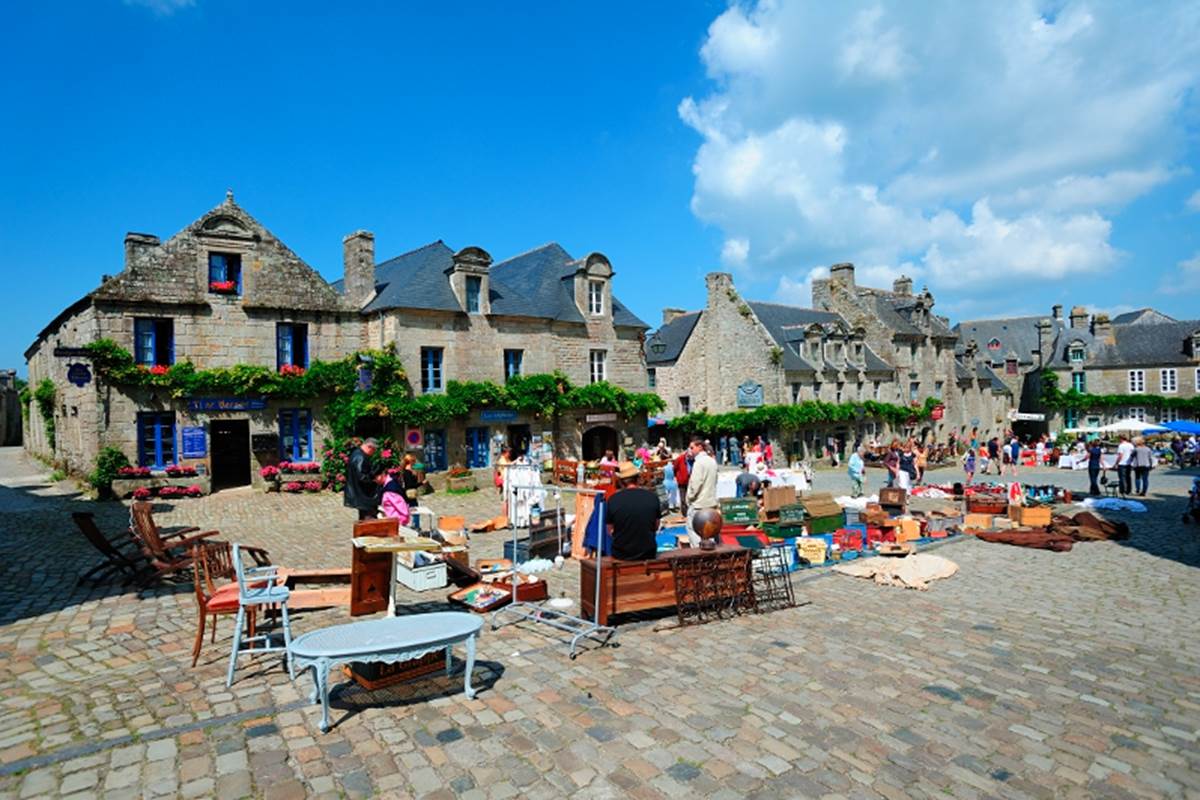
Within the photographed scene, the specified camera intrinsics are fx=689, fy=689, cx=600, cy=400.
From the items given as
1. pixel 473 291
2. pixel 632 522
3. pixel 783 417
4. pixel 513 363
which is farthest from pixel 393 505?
pixel 783 417

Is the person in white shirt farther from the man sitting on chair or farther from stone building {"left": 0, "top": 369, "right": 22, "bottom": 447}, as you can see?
stone building {"left": 0, "top": 369, "right": 22, "bottom": 447}

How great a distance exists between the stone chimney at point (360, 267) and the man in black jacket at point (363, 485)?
14.2 meters

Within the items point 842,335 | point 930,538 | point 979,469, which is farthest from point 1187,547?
point 842,335

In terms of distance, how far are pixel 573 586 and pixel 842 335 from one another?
28781 mm

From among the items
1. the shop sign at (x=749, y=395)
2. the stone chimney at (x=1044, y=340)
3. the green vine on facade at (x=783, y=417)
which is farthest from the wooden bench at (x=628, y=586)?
the stone chimney at (x=1044, y=340)

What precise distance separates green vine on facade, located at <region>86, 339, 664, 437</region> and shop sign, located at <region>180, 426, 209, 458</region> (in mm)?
954

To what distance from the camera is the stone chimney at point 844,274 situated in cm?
3778

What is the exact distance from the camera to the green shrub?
55.2 ft

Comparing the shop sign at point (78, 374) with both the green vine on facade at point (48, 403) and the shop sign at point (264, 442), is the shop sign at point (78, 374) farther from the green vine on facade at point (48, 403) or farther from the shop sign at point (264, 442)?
the green vine on facade at point (48, 403)

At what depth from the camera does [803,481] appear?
18.4 meters

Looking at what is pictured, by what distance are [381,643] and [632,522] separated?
9.75ft

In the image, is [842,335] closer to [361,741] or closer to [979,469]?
[979,469]

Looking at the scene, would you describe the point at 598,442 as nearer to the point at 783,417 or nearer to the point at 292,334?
the point at 783,417

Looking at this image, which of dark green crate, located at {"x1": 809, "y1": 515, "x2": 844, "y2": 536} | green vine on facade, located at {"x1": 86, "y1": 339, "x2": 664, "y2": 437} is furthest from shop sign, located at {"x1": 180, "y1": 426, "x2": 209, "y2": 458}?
dark green crate, located at {"x1": 809, "y1": 515, "x2": 844, "y2": 536}
